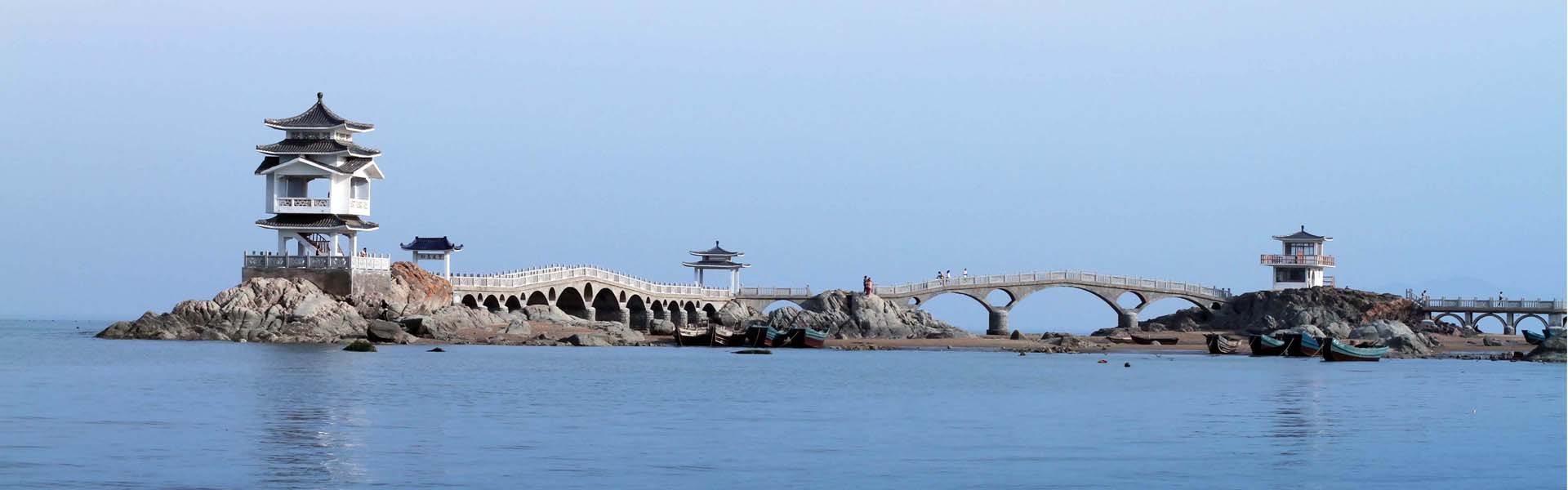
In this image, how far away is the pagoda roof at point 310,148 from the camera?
227ft

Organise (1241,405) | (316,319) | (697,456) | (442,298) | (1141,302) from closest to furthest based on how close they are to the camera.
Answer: (697,456) < (1241,405) < (316,319) < (442,298) < (1141,302)

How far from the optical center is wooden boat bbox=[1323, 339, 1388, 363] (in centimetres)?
5919

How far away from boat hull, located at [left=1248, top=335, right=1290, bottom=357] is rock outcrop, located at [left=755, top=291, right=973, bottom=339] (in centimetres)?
1858

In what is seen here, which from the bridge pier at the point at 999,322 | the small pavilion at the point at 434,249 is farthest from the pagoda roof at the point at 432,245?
the bridge pier at the point at 999,322

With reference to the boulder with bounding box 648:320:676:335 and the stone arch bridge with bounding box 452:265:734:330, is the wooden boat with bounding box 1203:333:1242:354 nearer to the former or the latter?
the boulder with bounding box 648:320:676:335

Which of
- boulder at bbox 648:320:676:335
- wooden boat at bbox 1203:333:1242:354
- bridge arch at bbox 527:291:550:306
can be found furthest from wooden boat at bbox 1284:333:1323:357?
bridge arch at bbox 527:291:550:306

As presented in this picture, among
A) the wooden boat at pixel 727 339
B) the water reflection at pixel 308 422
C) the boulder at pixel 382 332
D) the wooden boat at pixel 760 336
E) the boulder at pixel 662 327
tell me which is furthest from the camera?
the boulder at pixel 662 327

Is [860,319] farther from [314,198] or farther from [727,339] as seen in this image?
[314,198]

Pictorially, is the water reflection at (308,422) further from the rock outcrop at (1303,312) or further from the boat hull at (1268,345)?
the rock outcrop at (1303,312)

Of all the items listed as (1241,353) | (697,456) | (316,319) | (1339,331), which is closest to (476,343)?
(316,319)

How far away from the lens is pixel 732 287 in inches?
3666

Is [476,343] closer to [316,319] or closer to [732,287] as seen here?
[316,319]

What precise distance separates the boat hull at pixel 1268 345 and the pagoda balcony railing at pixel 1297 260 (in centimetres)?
2876

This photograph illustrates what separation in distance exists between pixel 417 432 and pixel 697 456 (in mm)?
5536
